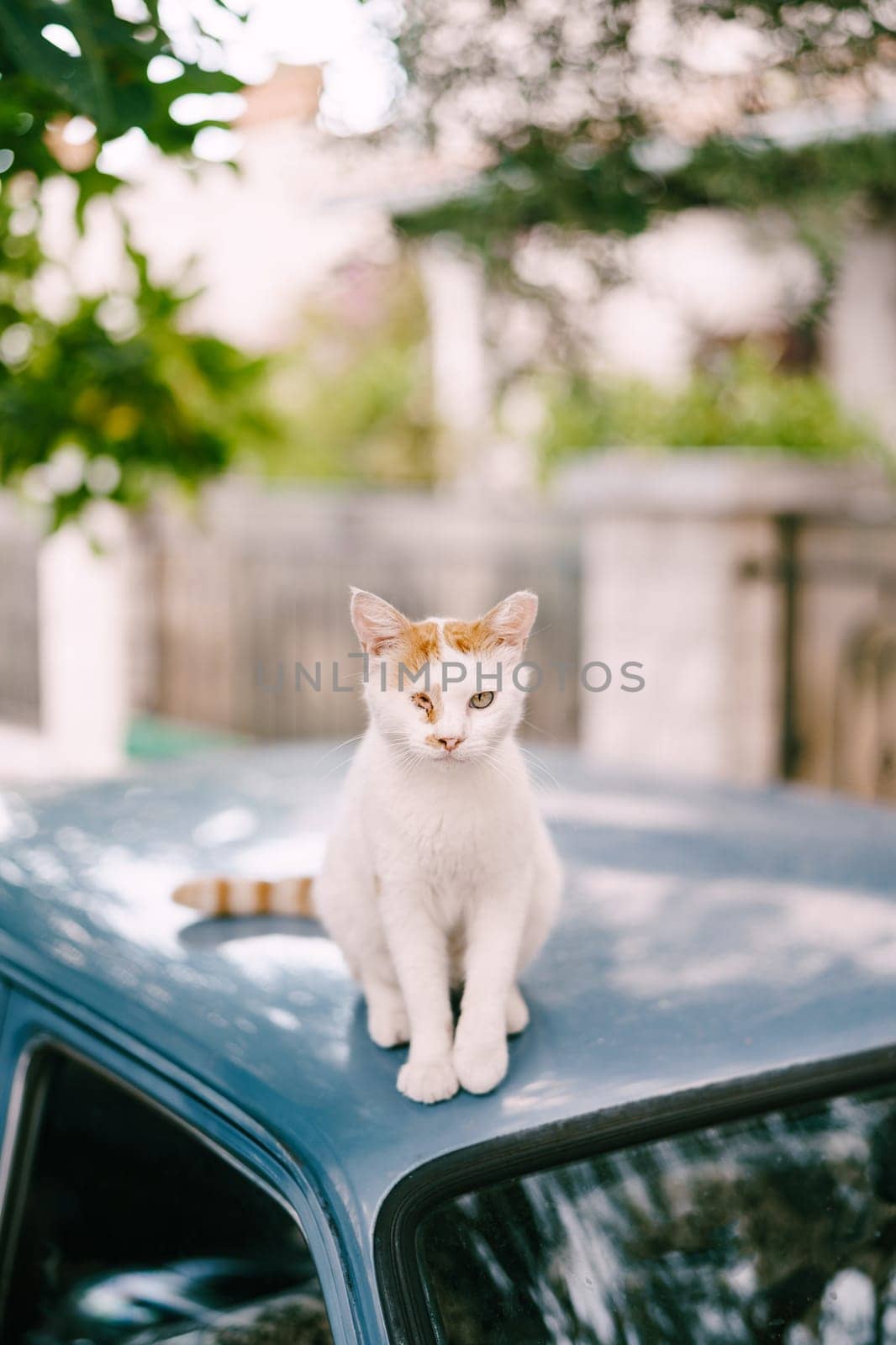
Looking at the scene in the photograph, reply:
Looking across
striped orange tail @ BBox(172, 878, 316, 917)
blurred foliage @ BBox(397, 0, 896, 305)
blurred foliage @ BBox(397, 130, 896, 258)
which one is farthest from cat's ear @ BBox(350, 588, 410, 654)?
blurred foliage @ BBox(397, 130, 896, 258)

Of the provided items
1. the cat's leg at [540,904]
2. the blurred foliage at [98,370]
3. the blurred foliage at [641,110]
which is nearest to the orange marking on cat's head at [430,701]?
the cat's leg at [540,904]

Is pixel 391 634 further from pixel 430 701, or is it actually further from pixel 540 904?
pixel 540 904

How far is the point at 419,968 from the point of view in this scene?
57.3 inches

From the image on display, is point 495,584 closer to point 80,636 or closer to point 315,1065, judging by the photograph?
point 80,636

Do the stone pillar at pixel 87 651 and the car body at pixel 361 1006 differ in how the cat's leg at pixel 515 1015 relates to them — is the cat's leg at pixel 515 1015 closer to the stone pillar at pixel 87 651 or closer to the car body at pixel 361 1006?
the car body at pixel 361 1006

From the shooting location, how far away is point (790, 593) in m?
5.98

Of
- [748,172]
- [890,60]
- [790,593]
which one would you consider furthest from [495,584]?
[890,60]

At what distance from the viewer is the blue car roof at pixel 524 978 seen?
4.60 ft

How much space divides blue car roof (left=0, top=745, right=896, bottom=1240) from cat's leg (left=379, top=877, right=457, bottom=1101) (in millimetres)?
52

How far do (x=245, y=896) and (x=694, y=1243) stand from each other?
0.73 m

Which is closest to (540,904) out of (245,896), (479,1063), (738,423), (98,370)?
(479,1063)

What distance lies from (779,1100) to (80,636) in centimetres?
781

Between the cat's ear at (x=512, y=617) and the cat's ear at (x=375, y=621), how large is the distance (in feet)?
0.31

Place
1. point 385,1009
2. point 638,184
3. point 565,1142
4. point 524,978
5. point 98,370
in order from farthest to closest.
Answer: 1. point 638,184
2. point 98,370
3. point 524,978
4. point 385,1009
5. point 565,1142
